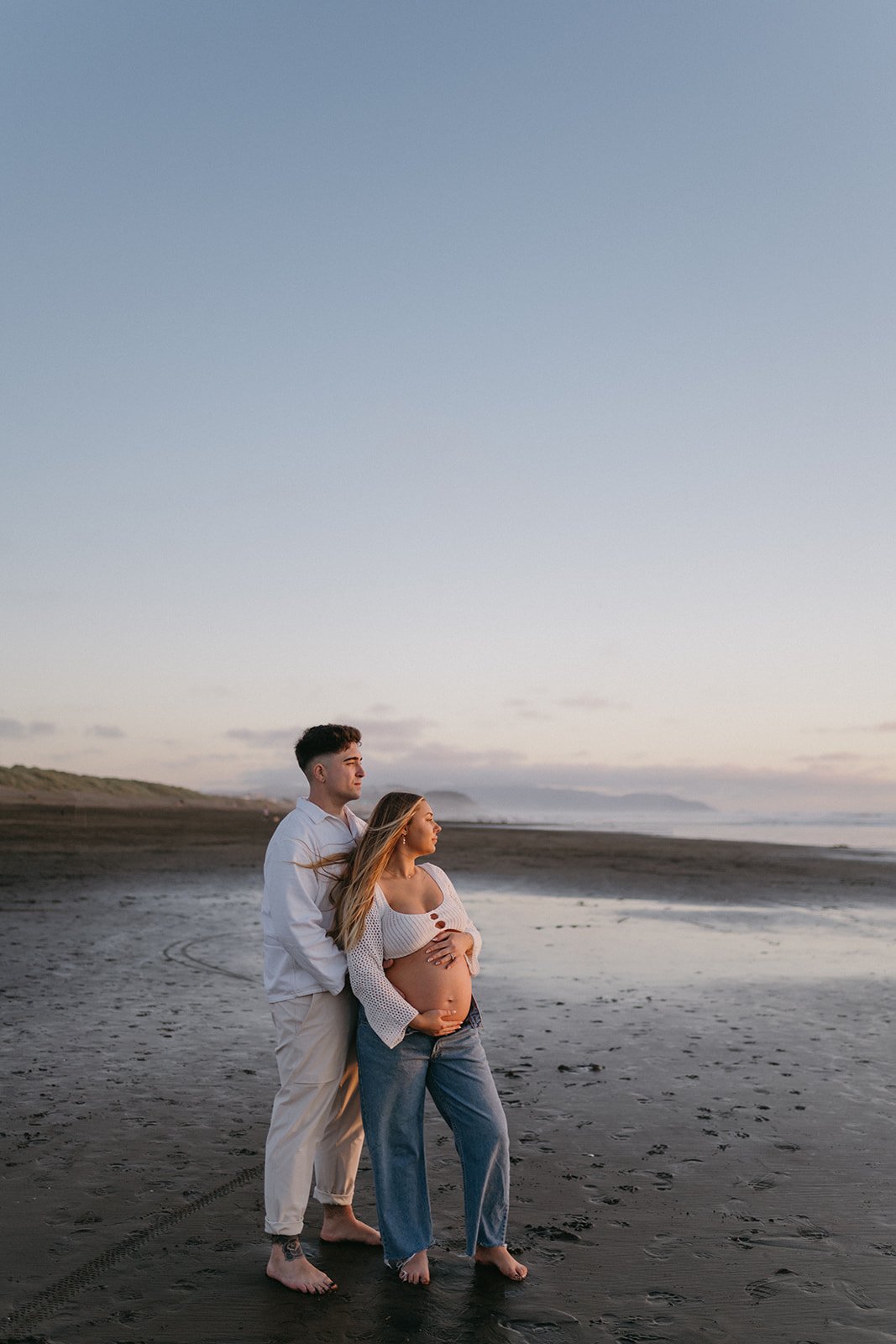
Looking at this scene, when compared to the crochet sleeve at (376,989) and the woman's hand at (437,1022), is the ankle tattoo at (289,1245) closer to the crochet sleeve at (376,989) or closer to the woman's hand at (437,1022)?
the crochet sleeve at (376,989)

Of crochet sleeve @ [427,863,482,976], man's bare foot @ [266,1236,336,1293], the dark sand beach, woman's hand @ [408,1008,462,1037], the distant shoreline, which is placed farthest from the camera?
the distant shoreline

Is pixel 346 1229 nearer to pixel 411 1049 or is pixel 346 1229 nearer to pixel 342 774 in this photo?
pixel 411 1049

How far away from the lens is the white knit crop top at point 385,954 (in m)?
4.33

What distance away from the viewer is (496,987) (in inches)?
430

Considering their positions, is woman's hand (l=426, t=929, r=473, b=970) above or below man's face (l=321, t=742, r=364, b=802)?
below

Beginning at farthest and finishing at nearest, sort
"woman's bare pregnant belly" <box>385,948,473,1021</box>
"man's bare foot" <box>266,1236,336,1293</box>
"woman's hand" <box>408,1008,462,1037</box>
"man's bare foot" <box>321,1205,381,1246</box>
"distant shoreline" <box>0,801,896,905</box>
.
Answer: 1. "distant shoreline" <box>0,801,896,905</box>
2. "man's bare foot" <box>321,1205,381,1246</box>
3. "woman's bare pregnant belly" <box>385,948,473,1021</box>
4. "woman's hand" <box>408,1008,462,1037</box>
5. "man's bare foot" <box>266,1236,336,1293</box>

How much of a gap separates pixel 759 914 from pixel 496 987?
8.57 metres

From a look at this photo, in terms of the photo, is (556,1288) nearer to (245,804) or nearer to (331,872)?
(331,872)

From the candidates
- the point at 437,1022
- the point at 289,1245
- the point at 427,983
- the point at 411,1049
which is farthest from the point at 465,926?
the point at 289,1245

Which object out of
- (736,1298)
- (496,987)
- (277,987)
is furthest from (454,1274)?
(496,987)

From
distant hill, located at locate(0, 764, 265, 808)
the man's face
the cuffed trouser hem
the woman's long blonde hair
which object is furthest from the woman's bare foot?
distant hill, located at locate(0, 764, 265, 808)

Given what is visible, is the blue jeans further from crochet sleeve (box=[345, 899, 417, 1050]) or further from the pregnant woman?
crochet sleeve (box=[345, 899, 417, 1050])

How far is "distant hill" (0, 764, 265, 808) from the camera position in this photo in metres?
46.0

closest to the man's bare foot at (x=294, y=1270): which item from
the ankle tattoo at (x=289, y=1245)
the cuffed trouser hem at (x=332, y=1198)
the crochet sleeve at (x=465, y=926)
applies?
the ankle tattoo at (x=289, y=1245)
